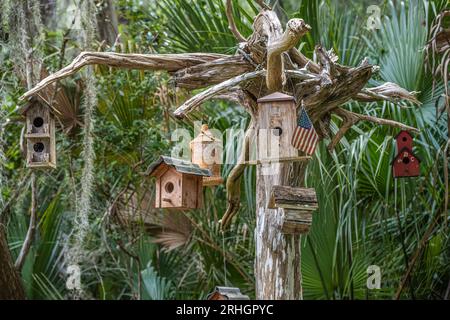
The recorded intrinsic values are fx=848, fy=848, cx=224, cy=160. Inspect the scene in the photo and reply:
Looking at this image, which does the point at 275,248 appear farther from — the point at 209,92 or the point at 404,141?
the point at 404,141

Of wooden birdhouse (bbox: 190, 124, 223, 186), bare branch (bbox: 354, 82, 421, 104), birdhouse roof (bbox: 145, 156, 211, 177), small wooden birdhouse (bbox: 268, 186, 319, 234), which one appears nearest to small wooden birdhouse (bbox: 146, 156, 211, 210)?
birdhouse roof (bbox: 145, 156, 211, 177)

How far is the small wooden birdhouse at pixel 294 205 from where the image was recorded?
3.88m

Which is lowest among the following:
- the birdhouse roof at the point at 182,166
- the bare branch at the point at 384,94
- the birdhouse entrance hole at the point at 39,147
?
the birdhouse roof at the point at 182,166

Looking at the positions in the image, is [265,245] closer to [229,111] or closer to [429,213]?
[429,213]

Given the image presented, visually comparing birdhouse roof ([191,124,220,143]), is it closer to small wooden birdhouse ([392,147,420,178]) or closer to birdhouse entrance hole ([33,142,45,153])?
birdhouse entrance hole ([33,142,45,153])

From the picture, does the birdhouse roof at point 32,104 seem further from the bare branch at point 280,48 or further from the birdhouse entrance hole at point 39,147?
the bare branch at point 280,48

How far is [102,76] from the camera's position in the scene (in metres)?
6.70

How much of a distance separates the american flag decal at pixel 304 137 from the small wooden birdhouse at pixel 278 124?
3 cm

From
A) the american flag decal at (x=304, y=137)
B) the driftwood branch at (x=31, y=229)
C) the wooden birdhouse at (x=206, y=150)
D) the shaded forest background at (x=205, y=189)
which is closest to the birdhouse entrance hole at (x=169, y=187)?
the wooden birdhouse at (x=206, y=150)

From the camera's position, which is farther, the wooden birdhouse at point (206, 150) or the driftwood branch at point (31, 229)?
the driftwood branch at point (31, 229)

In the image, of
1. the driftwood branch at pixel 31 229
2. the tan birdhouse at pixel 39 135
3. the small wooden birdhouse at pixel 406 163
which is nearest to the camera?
the tan birdhouse at pixel 39 135

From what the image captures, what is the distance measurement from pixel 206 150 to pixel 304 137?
2.19 ft
